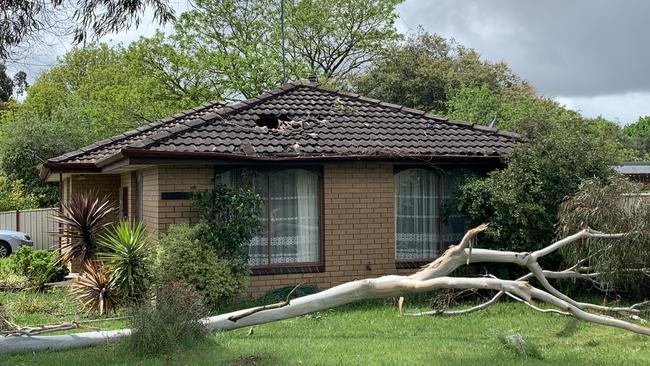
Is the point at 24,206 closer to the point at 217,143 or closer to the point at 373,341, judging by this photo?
the point at 217,143

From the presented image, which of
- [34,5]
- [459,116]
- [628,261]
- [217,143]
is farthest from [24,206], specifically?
[628,261]

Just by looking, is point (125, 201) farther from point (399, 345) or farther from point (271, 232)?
point (399, 345)

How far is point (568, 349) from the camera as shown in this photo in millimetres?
9305

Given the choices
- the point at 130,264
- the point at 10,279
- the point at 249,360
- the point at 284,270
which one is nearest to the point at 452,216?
the point at 284,270

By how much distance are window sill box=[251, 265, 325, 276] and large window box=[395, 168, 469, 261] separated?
1701 mm

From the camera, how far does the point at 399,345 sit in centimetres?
941

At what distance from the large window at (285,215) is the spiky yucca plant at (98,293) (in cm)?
252

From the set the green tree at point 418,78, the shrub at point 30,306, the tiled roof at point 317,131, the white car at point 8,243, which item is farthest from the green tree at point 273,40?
the shrub at point 30,306

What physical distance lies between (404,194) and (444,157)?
1.13 meters

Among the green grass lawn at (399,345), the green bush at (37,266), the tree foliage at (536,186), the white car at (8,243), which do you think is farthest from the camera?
the white car at (8,243)

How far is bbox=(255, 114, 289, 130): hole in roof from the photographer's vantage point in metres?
14.7

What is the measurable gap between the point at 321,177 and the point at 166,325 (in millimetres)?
5866

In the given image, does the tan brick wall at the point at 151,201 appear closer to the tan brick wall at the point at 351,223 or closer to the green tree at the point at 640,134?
the tan brick wall at the point at 351,223

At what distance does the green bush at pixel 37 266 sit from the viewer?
52.2ft
